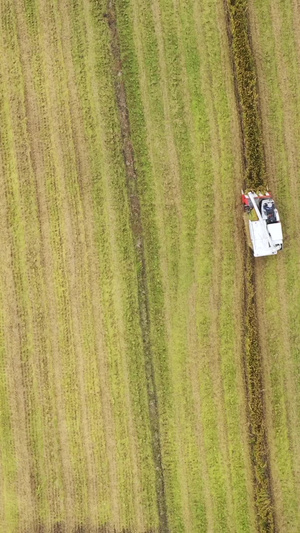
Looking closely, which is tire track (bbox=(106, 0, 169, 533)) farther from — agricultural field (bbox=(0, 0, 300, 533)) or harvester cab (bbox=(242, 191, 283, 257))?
harvester cab (bbox=(242, 191, 283, 257))

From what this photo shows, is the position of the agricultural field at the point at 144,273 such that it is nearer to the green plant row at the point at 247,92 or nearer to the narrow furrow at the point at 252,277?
the narrow furrow at the point at 252,277

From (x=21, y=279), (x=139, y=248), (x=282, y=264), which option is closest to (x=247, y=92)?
(x=282, y=264)

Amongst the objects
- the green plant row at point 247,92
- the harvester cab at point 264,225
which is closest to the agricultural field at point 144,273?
the green plant row at point 247,92

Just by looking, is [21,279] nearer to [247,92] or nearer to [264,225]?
[264,225]

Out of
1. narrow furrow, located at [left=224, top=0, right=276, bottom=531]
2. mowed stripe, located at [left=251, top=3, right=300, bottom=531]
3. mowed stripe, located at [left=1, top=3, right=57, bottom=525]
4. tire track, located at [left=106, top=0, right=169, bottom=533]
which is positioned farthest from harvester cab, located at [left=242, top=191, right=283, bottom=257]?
mowed stripe, located at [left=1, top=3, right=57, bottom=525]

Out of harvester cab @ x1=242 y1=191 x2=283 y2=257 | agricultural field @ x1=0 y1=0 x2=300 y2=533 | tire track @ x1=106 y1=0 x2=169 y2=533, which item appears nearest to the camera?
harvester cab @ x1=242 y1=191 x2=283 y2=257

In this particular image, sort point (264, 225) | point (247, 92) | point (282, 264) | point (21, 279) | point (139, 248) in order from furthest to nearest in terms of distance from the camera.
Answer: point (21, 279)
point (139, 248)
point (282, 264)
point (247, 92)
point (264, 225)
